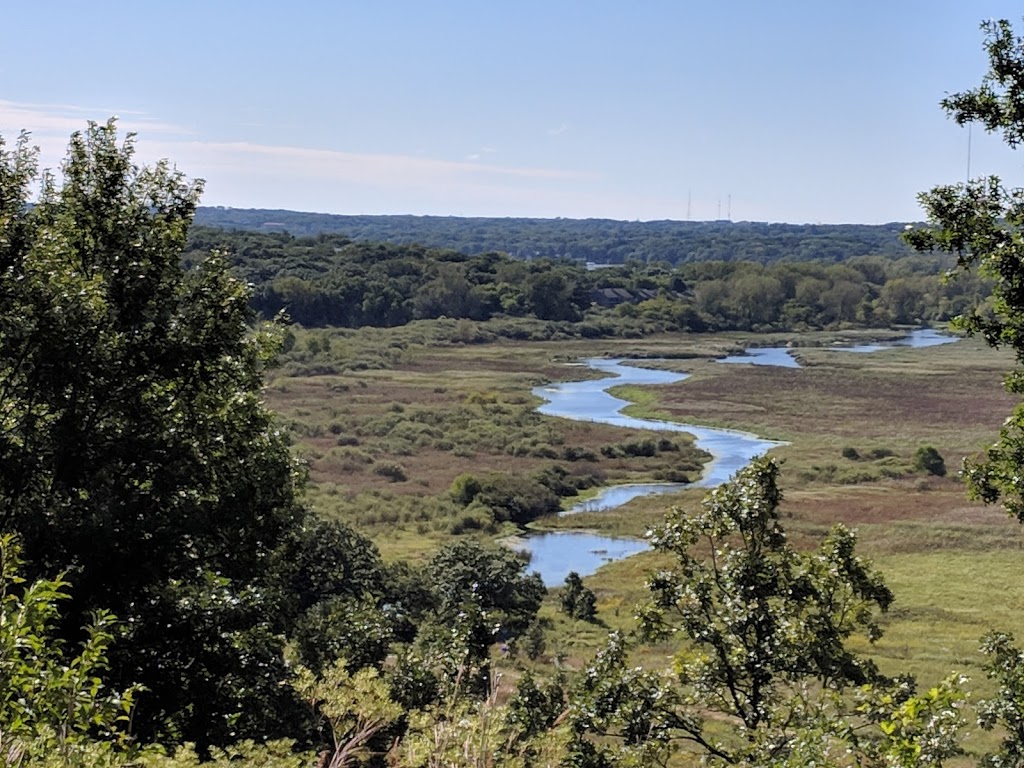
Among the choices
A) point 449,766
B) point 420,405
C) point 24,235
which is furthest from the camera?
point 420,405

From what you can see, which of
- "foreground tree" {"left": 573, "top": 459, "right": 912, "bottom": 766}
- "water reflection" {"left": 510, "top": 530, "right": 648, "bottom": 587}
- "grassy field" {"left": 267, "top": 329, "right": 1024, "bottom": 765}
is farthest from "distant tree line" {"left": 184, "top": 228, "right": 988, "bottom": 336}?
"foreground tree" {"left": 573, "top": 459, "right": 912, "bottom": 766}

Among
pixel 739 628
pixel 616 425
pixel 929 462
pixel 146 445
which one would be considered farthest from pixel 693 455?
pixel 146 445

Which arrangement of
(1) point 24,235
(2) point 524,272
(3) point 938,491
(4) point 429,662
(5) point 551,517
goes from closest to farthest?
(1) point 24,235 → (4) point 429,662 → (5) point 551,517 → (3) point 938,491 → (2) point 524,272

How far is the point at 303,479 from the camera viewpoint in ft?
42.9

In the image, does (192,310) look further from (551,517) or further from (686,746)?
(551,517)

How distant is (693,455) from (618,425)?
1125 cm

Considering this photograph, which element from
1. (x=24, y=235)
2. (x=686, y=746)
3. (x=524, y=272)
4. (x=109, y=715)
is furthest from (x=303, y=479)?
(x=524, y=272)

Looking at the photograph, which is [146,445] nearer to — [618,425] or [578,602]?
[578,602]

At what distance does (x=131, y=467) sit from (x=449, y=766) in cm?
685

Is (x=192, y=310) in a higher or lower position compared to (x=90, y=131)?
lower

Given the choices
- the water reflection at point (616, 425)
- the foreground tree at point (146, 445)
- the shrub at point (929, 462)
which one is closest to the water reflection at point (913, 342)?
the water reflection at point (616, 425)

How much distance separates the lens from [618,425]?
72.0 m

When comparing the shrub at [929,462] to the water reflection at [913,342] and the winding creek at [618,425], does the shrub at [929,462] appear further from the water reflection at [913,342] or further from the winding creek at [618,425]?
the water reflection at [913,342]

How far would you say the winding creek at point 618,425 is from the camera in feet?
141
